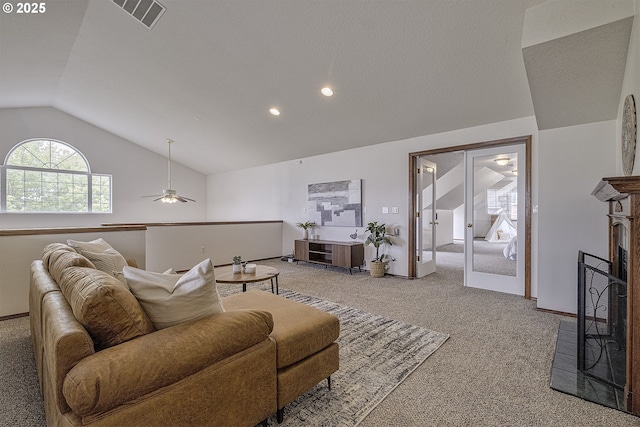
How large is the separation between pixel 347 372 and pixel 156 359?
1.38m

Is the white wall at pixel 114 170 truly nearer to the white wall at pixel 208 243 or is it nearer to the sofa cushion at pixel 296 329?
the white wall at pixel 208 243

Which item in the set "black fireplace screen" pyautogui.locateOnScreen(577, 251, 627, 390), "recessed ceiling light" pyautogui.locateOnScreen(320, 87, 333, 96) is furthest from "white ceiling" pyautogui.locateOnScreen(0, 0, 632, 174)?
"black fireplace screen" pyautogui.locateOnScreen(577, 251, 627, 390)

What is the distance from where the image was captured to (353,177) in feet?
18.5

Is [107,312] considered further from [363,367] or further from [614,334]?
[614,334]

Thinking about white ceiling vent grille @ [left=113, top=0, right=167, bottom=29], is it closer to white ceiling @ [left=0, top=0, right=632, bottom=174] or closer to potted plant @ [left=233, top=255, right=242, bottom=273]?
white ceiling @ [left=0, top=0, right=632, bottom=174]

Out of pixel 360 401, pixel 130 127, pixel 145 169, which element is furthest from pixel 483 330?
pixel 145 169

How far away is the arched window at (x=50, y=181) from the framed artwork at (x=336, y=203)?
544 centimetres

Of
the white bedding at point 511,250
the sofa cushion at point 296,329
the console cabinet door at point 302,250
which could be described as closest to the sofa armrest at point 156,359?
the sofa cushion at point 296,329

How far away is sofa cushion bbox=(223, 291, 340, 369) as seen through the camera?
157 cm

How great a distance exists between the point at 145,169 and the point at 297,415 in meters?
8.25

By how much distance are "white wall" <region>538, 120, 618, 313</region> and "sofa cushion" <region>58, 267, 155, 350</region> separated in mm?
3889

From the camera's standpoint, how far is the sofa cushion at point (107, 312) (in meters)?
1.14

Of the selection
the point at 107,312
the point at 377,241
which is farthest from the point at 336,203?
the point at 107,312

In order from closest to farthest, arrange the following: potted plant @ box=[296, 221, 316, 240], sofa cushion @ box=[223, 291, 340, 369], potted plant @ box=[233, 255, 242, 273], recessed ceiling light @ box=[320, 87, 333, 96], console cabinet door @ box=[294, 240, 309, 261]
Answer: sofa cushion @ box=[223, 291, 340, 369]
potted plant @ box=[233, 255, 242, 273]
recessed ceiling light @ box=[320, 87, 333, 96]
console cabinet door @ box=[294, 240, 309, 261]
potted plant @ box=[296, 221, 316, 240]
